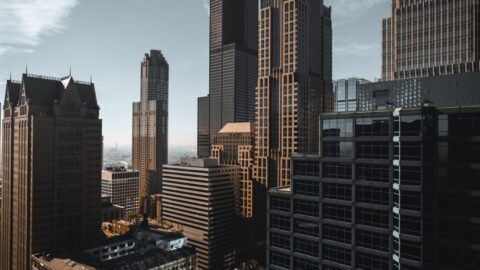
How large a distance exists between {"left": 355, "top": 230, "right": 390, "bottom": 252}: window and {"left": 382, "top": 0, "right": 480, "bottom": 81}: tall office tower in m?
126

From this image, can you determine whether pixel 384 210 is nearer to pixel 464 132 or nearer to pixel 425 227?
pixel 425 227

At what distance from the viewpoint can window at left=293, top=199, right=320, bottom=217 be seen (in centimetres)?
8381

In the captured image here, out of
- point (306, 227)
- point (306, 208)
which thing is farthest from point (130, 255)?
point (306, 208)

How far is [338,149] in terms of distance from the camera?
8062 cm

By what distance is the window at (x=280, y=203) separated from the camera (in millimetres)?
89250

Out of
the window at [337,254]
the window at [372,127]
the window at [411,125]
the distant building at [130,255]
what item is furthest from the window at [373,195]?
the distant building at [130,255]

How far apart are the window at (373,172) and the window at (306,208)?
41.6ft

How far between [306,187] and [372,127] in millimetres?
20609

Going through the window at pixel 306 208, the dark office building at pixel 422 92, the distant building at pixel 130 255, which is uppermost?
the dark office building at pixel 422 92

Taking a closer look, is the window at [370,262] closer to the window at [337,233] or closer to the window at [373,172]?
the window at [337,233]

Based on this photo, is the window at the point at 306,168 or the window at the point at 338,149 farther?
the window at the point at 306,168

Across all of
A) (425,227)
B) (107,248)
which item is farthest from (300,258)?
(107,248)

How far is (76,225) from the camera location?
581 ft

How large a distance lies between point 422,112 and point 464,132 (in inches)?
302
